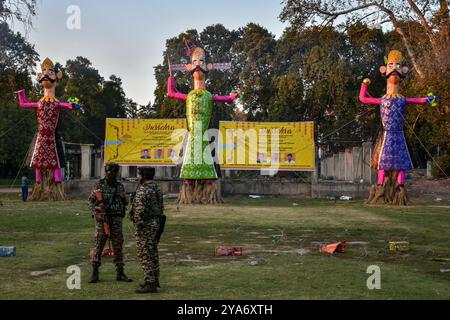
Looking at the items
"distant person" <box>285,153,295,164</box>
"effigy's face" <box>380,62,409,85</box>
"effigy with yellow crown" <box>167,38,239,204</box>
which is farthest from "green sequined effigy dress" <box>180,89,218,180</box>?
"effigy's face" <box>380,62,409,85</box>

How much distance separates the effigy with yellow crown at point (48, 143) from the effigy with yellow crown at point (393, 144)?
1217 centimetres

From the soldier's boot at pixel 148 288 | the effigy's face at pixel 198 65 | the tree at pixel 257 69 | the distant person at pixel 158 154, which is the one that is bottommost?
the soldier's boot at pixel 148 288

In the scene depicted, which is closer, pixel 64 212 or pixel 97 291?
pixel 97 291

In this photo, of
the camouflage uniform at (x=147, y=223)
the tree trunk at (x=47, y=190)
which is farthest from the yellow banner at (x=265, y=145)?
the camouflage uniform at (x=147, y=223)

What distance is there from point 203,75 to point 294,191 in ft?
25.1

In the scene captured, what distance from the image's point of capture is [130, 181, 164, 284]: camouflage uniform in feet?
24.4

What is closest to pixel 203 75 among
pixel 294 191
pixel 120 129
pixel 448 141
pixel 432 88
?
pixel 120 129

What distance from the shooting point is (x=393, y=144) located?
21.8m

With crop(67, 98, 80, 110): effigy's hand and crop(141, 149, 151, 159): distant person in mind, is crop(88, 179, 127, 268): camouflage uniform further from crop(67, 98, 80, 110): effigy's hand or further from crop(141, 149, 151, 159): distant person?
crop(141, 149, 151, 159): distant person

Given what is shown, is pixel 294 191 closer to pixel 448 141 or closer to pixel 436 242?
pixel 448 141

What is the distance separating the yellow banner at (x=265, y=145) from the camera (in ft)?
88.0

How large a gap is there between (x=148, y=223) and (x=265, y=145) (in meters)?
19.6

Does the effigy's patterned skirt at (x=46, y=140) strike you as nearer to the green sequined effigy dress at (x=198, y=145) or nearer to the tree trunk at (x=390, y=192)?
the green sequined effigy dress at (x=198, y=145)

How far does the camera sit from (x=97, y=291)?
733 cm
